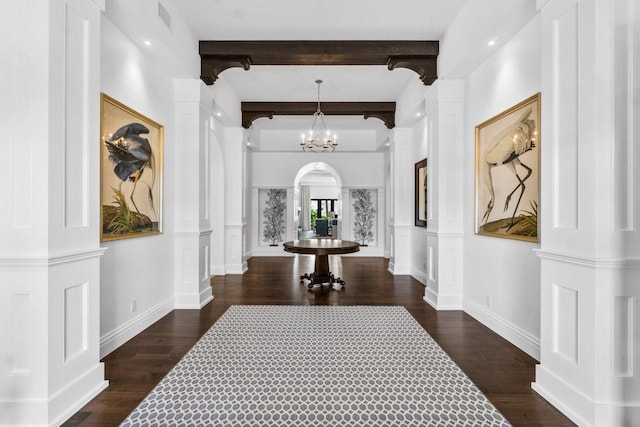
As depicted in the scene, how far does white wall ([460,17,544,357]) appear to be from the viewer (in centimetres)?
308

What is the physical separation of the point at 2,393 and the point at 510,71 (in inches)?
188

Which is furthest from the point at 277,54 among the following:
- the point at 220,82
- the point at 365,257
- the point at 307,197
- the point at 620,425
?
the point at 307,197

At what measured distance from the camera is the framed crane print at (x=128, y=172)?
3.06 metres

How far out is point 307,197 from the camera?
59.3 ft

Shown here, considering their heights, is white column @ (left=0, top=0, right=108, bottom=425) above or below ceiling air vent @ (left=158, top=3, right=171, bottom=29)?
below

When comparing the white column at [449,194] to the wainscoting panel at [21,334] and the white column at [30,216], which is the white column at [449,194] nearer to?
the white column at [30,216]

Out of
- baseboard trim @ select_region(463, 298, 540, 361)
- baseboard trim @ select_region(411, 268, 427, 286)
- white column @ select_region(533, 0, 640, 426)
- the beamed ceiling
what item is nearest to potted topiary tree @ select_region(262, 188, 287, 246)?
baseboard trim @ select_region(411, 268, 427, 286)

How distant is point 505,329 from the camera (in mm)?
3502

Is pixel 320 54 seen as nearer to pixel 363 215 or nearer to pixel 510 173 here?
pixel 510 173

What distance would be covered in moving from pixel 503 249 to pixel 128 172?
3.93 m

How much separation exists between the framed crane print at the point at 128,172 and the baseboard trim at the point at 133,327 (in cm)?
91

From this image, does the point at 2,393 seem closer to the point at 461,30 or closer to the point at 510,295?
the point at 510,295

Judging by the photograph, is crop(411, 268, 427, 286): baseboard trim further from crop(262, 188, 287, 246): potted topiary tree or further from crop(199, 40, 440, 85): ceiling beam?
crop(262, 188, 287, 246): potted topiary tree

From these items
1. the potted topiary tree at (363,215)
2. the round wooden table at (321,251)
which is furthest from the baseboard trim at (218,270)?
the potted topiary tree at (363,215)
